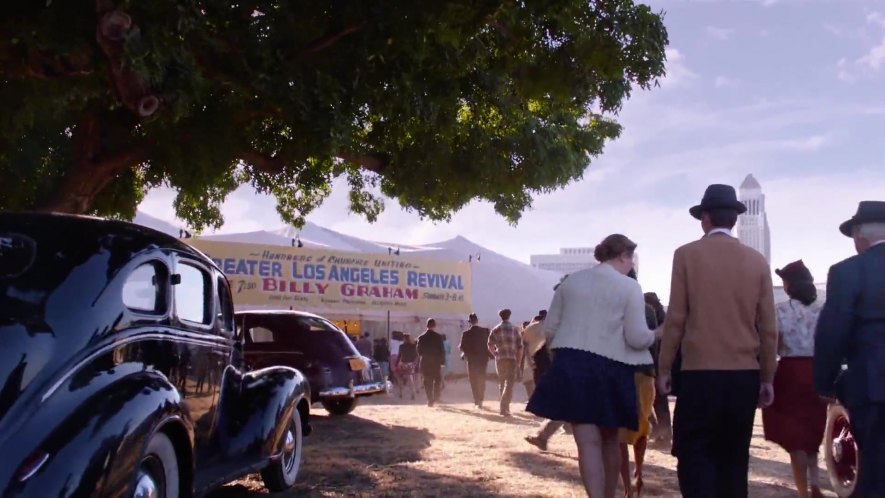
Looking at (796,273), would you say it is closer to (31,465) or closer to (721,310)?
(721,310)

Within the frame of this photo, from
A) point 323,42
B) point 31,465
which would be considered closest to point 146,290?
point 31,465

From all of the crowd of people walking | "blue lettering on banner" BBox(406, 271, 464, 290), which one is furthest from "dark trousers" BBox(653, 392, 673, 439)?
"blue lettering on banner" BBox(406, 271, 464, 290)

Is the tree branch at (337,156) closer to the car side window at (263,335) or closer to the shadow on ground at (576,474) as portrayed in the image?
the car side window at (263,335)

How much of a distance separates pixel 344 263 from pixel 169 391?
19918 mm

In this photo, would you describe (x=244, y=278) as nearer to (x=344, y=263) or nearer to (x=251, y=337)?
(x=344, y=263)

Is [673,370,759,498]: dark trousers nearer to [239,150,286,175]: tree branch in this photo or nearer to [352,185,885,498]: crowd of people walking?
[352,185,885,498]: crowd of people walking

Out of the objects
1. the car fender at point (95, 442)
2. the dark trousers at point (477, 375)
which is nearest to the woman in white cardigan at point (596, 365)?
the car fender at point (95, 442)

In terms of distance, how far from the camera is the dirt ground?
7176 millimetres

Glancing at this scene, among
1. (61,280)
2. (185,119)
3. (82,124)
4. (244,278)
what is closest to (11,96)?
(82,124)

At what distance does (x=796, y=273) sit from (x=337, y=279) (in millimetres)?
18132

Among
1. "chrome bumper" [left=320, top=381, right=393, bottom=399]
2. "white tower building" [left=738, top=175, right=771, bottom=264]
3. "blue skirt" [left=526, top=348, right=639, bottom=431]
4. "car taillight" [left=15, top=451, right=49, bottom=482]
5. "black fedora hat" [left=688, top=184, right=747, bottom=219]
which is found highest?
"white tower building" [left=738, top=175, right=771, bottom=264]

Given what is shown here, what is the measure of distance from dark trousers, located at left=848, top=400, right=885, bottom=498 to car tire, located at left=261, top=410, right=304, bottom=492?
12.3 ft

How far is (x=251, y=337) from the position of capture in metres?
13.3

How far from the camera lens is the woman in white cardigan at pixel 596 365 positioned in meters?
5.42
